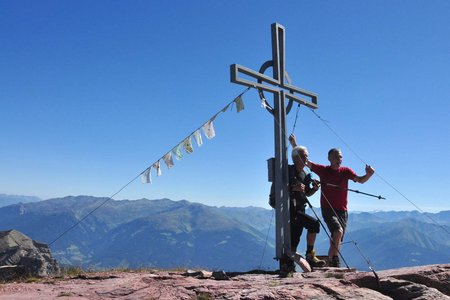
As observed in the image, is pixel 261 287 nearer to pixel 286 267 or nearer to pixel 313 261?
pixel 286 267

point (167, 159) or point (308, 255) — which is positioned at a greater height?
point (167, 159)

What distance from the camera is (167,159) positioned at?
11.7 metres

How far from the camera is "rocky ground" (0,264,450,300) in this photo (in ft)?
24.3

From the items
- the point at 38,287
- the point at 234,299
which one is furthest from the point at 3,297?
A: the point at 234,299

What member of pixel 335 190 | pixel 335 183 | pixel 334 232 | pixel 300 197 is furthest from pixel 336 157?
pixel 334 232

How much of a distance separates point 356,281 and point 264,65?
594cm

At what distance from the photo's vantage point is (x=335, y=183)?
36.7 ft

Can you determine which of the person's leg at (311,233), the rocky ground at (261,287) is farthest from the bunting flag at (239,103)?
the rocky ground at (261,287)

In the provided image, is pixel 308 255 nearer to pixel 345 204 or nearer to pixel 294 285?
pixel 345 204

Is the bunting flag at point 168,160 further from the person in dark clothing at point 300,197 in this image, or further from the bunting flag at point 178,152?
the person in dark clothing at point 300,197

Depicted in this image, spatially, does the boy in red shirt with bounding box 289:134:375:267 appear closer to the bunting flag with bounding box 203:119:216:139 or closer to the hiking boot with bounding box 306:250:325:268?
the hiking boot with bounding box 306:250:325:268

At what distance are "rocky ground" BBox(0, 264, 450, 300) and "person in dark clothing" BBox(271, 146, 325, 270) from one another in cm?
110

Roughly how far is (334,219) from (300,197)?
3.72 feet

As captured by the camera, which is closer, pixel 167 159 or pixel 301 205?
pixel 301 205
